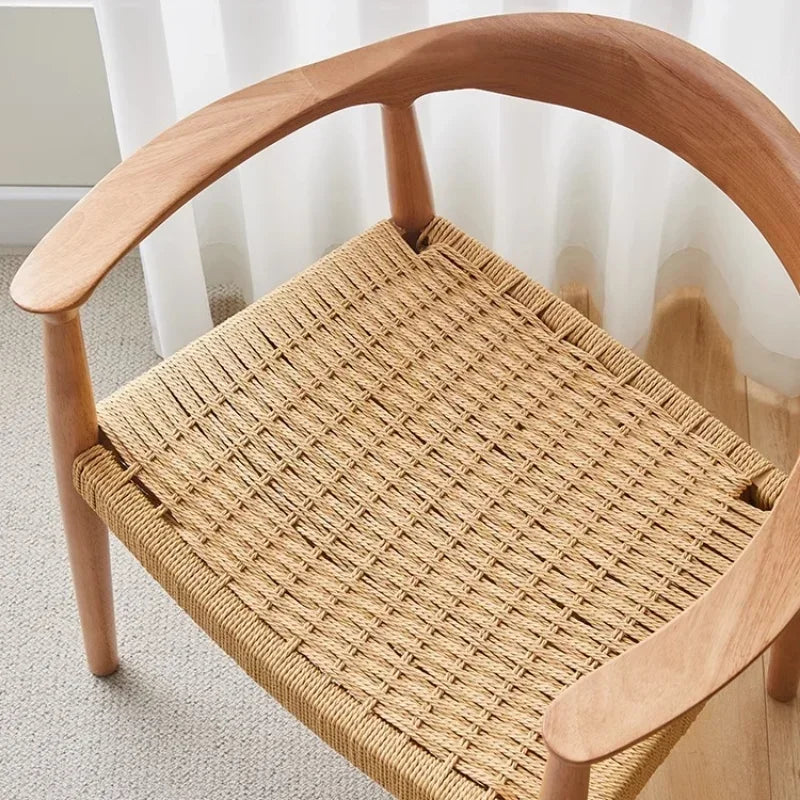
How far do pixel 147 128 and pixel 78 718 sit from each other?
0.66 meters

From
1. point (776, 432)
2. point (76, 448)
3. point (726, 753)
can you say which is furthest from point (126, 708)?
point (776, 432)

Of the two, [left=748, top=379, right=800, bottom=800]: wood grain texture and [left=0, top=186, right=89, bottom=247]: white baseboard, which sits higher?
[left=0, top=186, right=89, bottom=247]: white baseboard

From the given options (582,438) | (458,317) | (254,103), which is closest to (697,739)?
(582,438)

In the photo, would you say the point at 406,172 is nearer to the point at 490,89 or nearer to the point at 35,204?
the point at 490,89

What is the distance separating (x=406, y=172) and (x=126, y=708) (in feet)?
2.17

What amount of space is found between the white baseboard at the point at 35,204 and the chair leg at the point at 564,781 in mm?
1231

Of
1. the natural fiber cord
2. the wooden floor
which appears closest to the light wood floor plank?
the wooden floor

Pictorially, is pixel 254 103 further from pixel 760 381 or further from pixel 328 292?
pixel 760 381

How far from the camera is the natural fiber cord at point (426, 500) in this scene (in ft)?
3.13

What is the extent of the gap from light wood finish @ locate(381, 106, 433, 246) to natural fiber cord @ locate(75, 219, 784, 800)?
0.03m

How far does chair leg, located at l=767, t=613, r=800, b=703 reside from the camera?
129 centimetres

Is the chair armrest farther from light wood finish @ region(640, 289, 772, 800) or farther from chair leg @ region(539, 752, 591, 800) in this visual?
light wood finish @ region(640, 289, 772, 800)

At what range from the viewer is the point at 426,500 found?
107 centimetres

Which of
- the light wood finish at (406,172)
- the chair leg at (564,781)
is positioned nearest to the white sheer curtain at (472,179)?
the light wood finish at (406,172)
